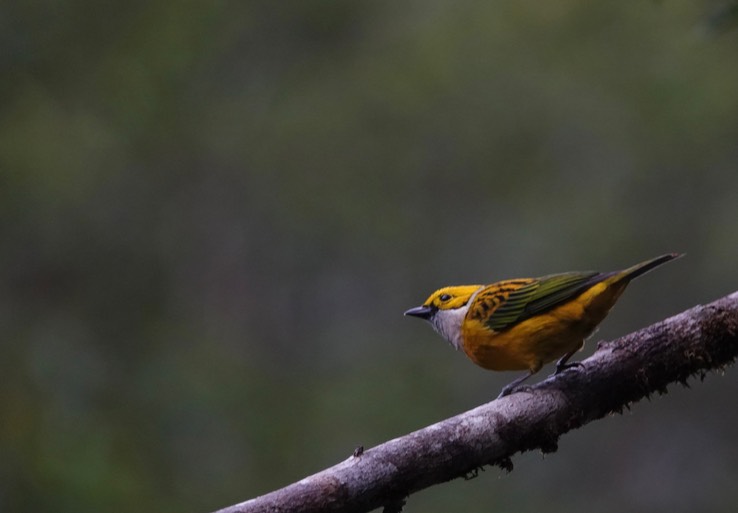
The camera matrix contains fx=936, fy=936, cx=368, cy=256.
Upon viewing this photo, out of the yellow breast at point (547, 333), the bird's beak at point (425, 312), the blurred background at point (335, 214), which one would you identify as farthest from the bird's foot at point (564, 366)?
the blurred background at point (335, 214)

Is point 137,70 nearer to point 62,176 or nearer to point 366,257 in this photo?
point 62,176

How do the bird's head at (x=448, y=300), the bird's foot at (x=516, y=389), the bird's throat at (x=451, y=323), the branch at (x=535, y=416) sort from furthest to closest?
the bird's head at (x=448, y=300)
the bird's throat at (x=451, y=323)
the bird's foot at (x=516, y=389)
the branch at (x=535, y=416)

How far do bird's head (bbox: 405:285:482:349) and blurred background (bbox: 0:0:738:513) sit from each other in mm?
3715

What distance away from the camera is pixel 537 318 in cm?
502

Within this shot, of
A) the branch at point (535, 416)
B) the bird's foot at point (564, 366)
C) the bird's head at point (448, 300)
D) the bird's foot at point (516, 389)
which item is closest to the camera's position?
the branch at point (535, 416)

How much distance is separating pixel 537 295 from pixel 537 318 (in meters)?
0.14

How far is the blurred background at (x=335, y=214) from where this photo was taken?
31.2 ft

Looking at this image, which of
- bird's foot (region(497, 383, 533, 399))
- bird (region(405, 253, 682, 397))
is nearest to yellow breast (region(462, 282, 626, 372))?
bird (region(405, 253, 682, 397))

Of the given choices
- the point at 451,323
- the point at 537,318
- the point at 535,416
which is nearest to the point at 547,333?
the point at 537,318

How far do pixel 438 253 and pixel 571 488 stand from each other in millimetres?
3041

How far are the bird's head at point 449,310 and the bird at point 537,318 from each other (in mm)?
109

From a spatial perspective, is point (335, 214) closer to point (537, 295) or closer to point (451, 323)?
point (451, 323)

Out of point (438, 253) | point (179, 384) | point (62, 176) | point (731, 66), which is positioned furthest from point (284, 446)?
point (731, 66)

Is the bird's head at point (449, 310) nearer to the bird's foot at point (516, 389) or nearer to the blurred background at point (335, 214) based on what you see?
the bird's foot at point (516, 389)
